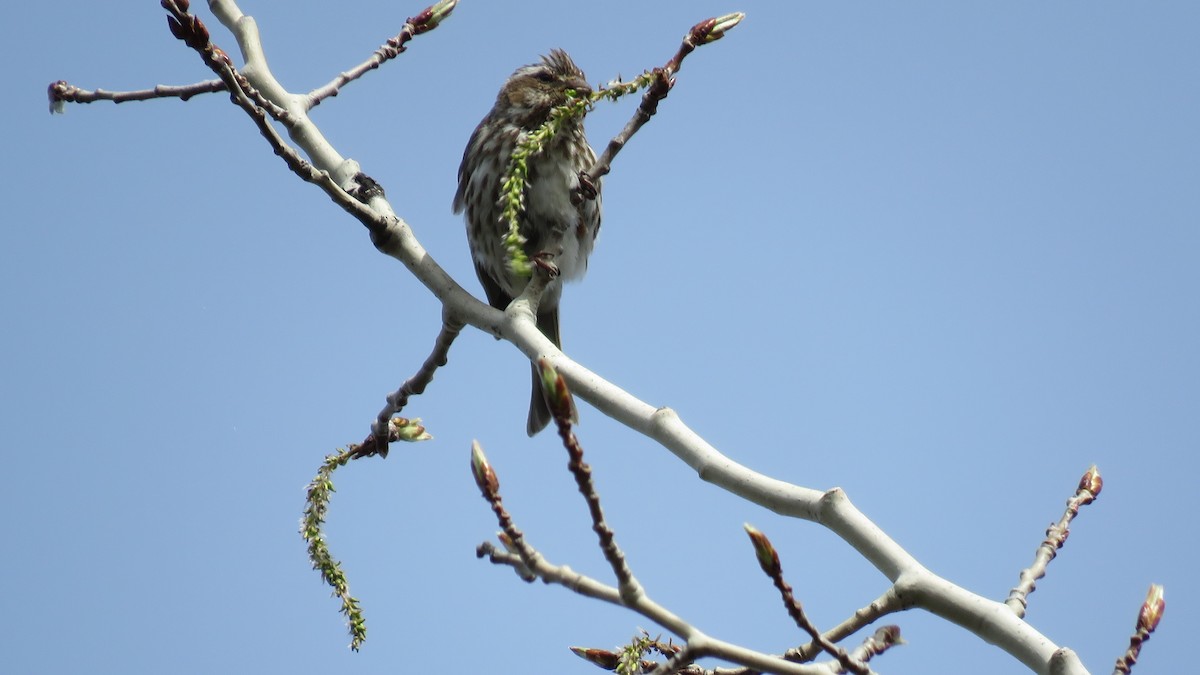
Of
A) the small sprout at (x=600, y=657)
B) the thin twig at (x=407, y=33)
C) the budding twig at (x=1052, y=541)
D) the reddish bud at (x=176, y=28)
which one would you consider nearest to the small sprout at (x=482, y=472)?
the small sprout at (x=600, y=657)

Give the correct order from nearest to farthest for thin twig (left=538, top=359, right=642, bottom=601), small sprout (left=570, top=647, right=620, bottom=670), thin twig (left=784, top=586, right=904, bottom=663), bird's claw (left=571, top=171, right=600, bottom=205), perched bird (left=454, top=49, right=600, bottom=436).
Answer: thin twig (left=538, top=359, right=642, bottom=601)
thin twig (left=784, top=586, right=904, bottom=663)
small sprout (left=570, top=647, right=620, bottom=670)
bird's claw (left=571, top=171, right=600, bottom=205)
perched bird (left=454, top=49, right=600, bottom=436)

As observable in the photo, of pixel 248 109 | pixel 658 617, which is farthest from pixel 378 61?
pixel 658 617

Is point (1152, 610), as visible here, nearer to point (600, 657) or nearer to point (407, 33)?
point (600, 657)

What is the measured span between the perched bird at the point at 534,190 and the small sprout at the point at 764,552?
2.63 m

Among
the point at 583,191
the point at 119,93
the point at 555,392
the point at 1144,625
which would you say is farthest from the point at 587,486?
the point at 119,93

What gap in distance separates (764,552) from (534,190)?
3129mm

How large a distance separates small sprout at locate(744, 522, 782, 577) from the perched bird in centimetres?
263

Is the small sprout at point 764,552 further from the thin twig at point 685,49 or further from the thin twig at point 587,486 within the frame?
the thin twig at point 685,49

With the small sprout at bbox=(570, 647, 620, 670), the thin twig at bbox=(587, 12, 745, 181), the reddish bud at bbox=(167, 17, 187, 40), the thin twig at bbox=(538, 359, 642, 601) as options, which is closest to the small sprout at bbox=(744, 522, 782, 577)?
the thin twig at bbox=(538, 359, 642, 601)

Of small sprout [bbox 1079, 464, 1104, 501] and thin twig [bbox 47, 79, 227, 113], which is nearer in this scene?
small sprout [bbox 1079, 464, 1104, 501]

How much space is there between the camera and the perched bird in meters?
5.11

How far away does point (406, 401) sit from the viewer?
12.1 feet

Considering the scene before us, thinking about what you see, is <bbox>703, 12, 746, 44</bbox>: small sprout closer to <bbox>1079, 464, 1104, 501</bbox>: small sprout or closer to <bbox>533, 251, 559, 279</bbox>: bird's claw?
<bbox>533, 251, 559, 279</bbox>: bird's claw

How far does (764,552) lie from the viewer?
87.5 inches
